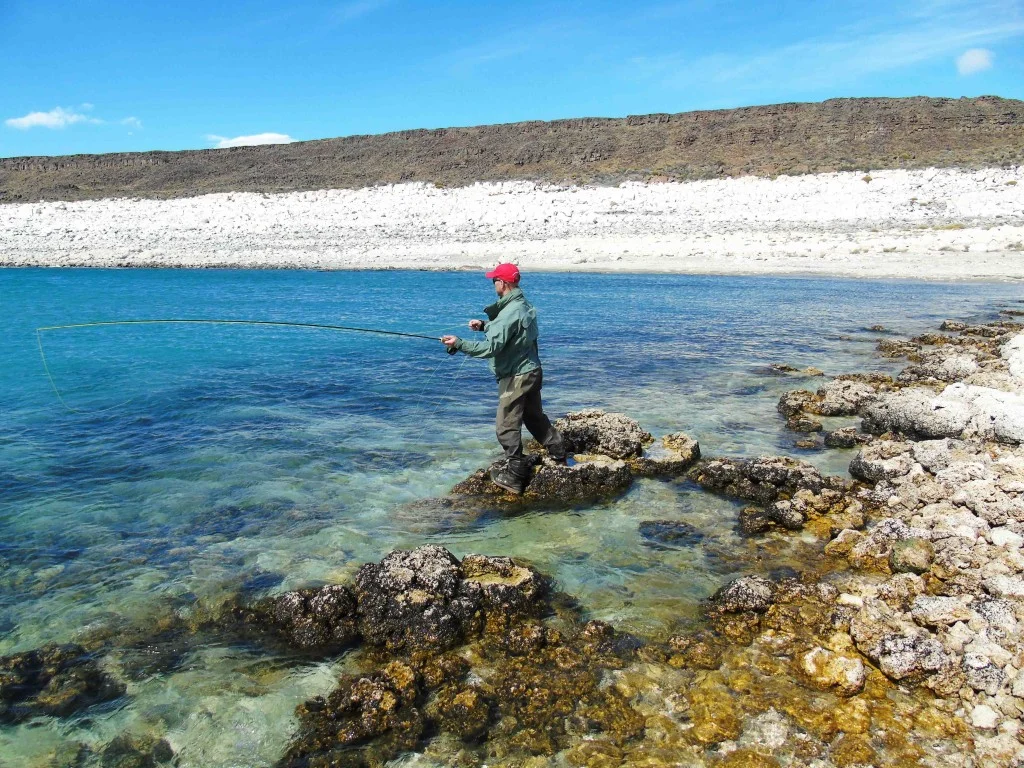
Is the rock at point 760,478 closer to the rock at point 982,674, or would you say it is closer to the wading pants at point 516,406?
the wading pants at point 516,406

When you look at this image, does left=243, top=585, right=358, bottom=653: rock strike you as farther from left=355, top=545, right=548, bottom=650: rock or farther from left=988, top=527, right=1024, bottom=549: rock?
left=988, top=527, right=1024, bottom=549: rock

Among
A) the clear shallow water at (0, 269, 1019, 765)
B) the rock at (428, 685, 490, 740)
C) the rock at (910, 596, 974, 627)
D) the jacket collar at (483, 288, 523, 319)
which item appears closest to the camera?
the rock at (428, 685, 490, 740)

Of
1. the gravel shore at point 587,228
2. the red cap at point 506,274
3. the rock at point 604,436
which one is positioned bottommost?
the rock at point 604,436

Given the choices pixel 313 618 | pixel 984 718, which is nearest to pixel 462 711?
pixel 313 618

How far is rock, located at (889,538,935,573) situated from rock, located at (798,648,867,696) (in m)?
1.34

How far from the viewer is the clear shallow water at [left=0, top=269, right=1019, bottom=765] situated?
464 centimetres

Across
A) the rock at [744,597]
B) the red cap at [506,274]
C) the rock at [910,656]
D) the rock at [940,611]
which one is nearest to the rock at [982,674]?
the rock at [910,656]

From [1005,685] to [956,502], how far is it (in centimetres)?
249

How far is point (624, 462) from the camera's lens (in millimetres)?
7473

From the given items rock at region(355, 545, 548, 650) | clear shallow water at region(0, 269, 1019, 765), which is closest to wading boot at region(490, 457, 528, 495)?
clear shallow water at region(0, 269, 1019, 765)

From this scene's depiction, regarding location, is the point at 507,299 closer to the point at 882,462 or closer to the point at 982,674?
the point at 882,462

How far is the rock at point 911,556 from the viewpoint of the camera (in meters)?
5.12

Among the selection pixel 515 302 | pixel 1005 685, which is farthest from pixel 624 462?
pixel 1005 685

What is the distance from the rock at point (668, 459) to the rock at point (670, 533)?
3.91ft
